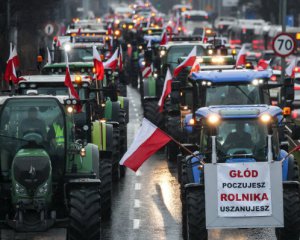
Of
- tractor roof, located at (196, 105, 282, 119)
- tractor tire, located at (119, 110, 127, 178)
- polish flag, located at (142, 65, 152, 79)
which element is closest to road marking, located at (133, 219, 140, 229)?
tractor roof, located at (196, 105, 282, 119)

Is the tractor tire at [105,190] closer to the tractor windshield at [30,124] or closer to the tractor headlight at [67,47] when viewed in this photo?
the tractor windshield at [30,124]

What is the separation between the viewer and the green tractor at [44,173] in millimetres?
19438

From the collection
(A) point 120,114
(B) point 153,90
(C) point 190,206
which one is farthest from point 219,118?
(B) point 153,90

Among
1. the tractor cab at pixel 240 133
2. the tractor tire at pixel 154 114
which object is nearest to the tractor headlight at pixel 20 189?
the tractor cab at pixel 240 133

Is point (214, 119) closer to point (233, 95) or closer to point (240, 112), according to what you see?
point (240, 112)

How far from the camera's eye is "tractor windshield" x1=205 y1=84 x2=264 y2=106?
27.2 meters

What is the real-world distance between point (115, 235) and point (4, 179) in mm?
2715

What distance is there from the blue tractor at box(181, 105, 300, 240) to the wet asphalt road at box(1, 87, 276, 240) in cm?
120

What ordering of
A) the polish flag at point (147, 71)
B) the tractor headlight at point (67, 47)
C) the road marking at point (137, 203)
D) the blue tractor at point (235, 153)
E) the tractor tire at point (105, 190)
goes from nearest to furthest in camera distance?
the blue tractor at point (235, 153) < the tractor tire at point (105, 190) < the road marking at point (137, 203) < the tractor headlight at point (67, 47) < the polish flag at point (147, 71)

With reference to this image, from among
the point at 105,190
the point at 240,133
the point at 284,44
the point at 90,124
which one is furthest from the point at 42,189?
the point at 284,44

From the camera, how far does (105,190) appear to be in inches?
940

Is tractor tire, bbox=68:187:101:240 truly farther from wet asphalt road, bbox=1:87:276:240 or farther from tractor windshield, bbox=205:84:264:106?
tractor windshield, bbox=205:84:264:106

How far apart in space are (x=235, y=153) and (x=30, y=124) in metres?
2.98

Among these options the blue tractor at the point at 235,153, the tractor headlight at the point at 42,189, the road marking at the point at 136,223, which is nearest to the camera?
the blue tractor at the point at 235,153
